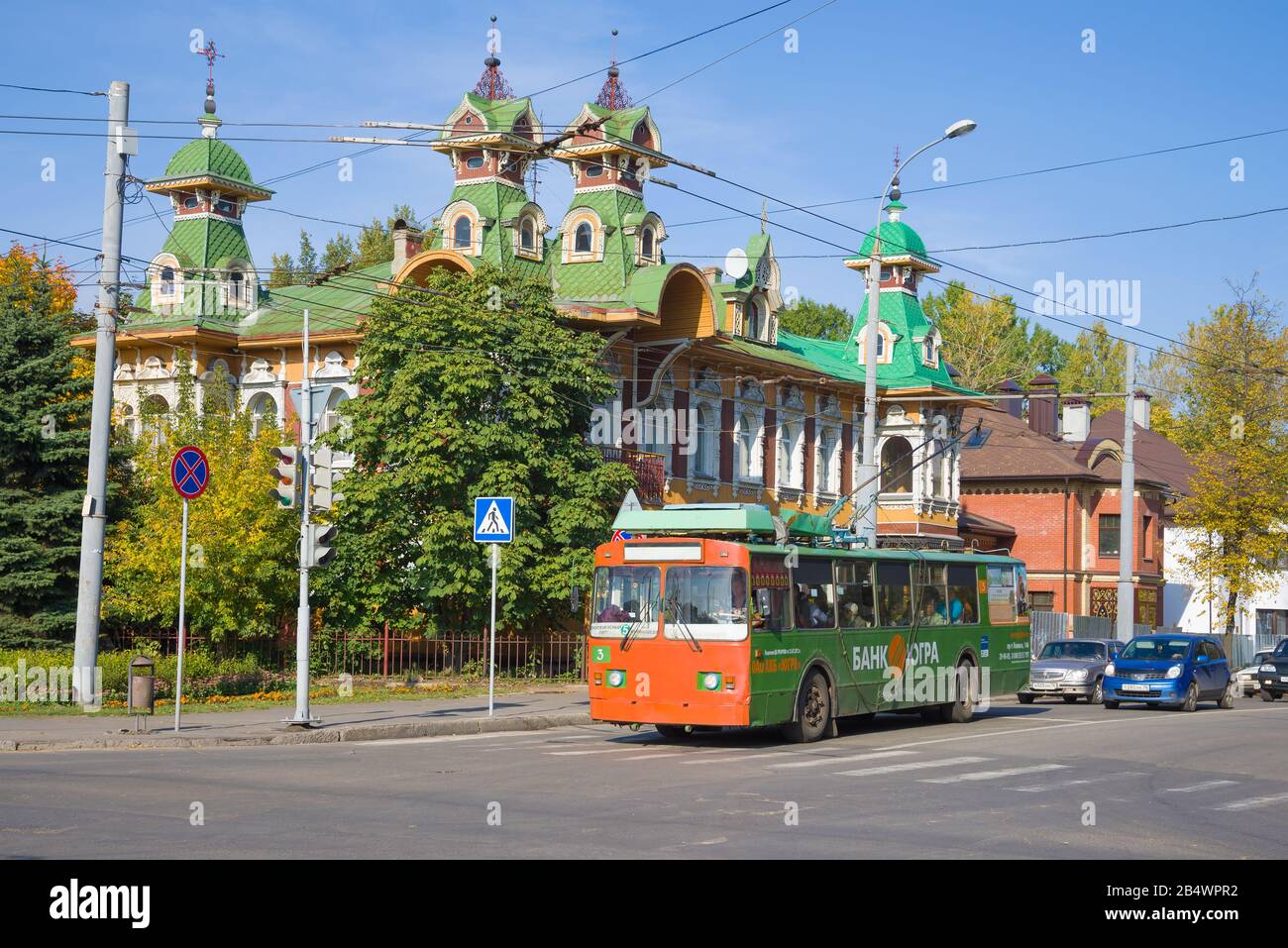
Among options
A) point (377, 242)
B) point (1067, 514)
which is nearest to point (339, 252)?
point (377, 242)

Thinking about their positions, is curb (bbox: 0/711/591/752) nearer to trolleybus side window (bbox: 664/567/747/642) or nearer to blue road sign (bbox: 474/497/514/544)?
blue road sign (bbox: 474/497/514/544)

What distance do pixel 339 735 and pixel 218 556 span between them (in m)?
9.43

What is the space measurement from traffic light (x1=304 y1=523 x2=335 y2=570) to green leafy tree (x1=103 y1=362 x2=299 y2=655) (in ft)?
22.6

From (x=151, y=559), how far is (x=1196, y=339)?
53.5m

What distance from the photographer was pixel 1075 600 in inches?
2579

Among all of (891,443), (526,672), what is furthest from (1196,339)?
(526,672)

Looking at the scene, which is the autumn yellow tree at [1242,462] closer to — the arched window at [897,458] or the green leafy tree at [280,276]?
the arched window at [897,458]

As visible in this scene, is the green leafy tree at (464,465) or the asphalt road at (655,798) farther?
the green leafy tree at (464,465)

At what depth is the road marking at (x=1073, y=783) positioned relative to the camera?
15.4 meters

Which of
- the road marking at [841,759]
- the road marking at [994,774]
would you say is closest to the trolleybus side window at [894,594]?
the road marking at [841,759]

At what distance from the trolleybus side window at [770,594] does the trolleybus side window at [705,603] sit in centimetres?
21

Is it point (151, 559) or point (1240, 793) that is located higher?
point (151, 559)

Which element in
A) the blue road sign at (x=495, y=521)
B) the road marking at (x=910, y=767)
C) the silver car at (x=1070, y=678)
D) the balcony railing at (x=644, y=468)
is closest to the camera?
the road marking at (x=910, y=767)
